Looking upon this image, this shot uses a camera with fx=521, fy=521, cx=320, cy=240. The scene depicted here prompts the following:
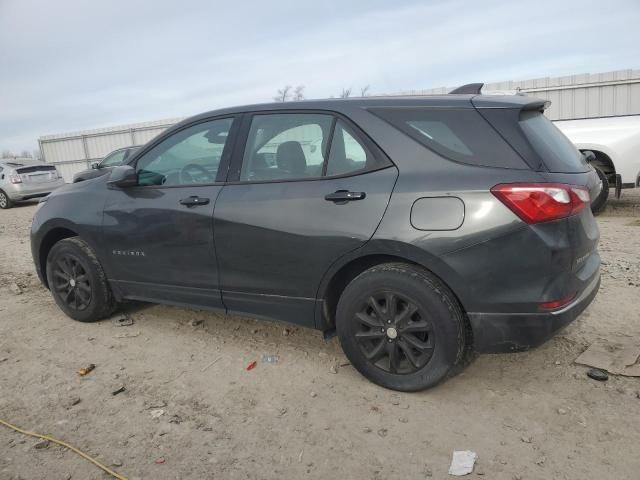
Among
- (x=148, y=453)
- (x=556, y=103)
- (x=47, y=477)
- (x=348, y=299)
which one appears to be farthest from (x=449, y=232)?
(x=556, y=103)

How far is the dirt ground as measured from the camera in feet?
8.12

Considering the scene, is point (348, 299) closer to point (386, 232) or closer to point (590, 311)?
point (386, 232)

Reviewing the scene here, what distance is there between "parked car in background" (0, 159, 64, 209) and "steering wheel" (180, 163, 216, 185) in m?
13.4

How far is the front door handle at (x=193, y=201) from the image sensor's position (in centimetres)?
349

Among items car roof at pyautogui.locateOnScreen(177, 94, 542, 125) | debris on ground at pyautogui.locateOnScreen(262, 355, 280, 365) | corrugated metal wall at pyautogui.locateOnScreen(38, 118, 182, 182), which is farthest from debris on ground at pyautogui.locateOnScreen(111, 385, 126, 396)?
corrugated metal wall at pyautogui.locateOnScreen(38, 118, 182, 182)

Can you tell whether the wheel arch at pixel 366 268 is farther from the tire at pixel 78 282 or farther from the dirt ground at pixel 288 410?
the tire at pixel 78 282

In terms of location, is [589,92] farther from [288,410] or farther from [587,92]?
[288,410]

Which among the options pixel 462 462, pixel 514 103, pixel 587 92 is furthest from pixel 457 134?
pixel 587 92

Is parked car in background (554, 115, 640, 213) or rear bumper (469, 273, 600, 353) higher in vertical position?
parked car in background (554, 115, 640, 213)

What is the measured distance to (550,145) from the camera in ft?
9.37

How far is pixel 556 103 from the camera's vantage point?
560 inches

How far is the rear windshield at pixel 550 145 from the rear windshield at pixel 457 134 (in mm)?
160

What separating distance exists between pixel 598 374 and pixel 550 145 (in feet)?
4.61

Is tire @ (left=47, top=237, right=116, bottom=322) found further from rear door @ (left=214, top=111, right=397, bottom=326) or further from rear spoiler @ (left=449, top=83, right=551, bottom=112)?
rear spoiler @ (left=449, top=83, right=551, bottom=112)
